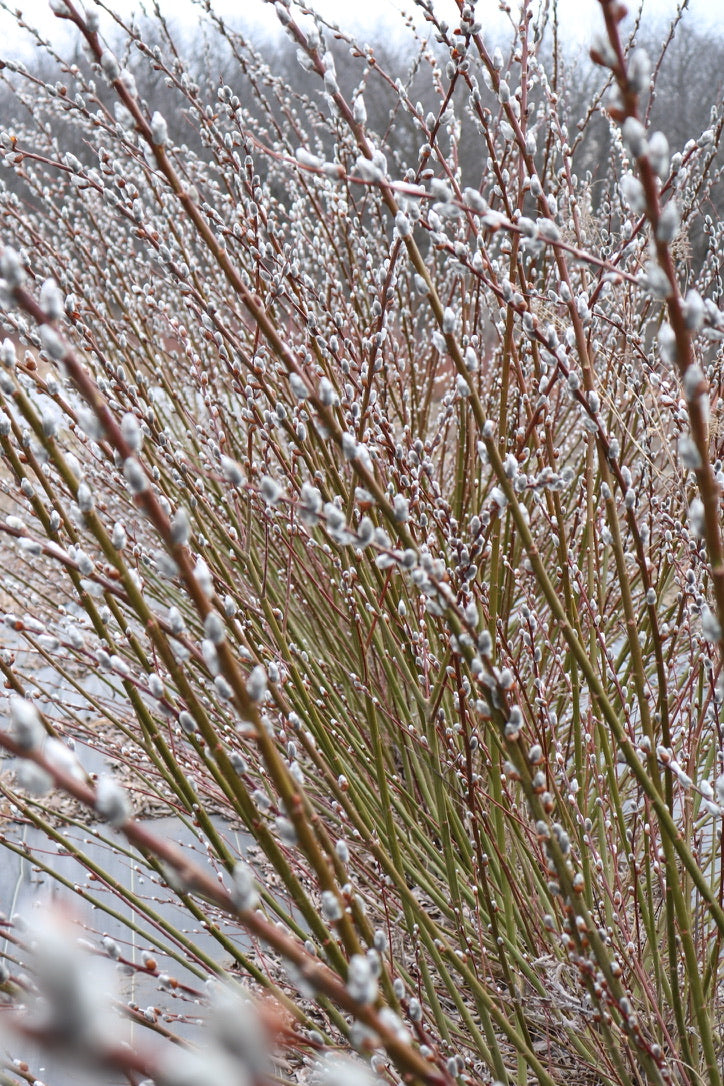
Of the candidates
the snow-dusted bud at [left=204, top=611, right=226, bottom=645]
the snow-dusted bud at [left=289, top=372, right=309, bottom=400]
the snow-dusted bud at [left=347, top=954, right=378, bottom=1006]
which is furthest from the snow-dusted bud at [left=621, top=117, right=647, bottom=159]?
the snow-dusted bud at [left=347, top=954, right=378, bottom=1006]

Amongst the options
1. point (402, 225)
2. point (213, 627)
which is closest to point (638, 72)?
point (402, 225)

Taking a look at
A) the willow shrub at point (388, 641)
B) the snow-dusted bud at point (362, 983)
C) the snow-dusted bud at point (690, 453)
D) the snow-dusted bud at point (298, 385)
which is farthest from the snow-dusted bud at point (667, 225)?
the snow-dusted bud at point (362, 983)

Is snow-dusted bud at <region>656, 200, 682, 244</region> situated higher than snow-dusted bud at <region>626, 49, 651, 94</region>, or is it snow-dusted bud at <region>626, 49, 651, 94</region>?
snow-dusted bud at <region>626, 49, 651, 94</region>

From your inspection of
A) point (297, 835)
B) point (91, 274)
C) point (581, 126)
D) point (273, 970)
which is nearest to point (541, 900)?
point (273, 970)

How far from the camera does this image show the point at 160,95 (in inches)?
515

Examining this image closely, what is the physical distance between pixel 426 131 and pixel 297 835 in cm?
111

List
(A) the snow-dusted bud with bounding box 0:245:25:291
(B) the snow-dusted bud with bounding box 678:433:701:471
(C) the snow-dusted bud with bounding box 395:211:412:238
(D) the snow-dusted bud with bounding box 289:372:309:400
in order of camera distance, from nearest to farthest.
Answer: (A) the snow-dusted bud with bounding box 0:245:25:291 → (B) the snow-dusted bud with bounding box 678:433:701:471 → (D) the snow-dusted bud with bounding box 289:372:309:400 → (C) the snow-dusted bud with bounding box 395:211:412:238

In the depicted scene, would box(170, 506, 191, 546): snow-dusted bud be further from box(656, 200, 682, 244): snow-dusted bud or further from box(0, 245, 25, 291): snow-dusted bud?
box(656, 200, 682, 244): snow-dusted bud

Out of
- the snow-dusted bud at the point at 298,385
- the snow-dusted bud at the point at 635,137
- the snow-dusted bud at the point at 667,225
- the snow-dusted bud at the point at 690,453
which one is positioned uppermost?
the snow-dusted bud at the point at 635,137

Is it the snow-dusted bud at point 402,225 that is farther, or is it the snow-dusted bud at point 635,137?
the snow-dusted bud at point 402,225

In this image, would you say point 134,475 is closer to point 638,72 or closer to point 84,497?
point 84,497

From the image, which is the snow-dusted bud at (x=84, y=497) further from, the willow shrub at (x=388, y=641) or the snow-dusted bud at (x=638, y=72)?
the snow-dusted bud at (x=638, y=72)

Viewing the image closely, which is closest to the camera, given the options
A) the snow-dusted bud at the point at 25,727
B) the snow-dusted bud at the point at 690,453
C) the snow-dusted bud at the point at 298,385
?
the snow-dusted bud at the point at 25,727

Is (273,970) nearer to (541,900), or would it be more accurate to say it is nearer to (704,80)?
(541,900)
